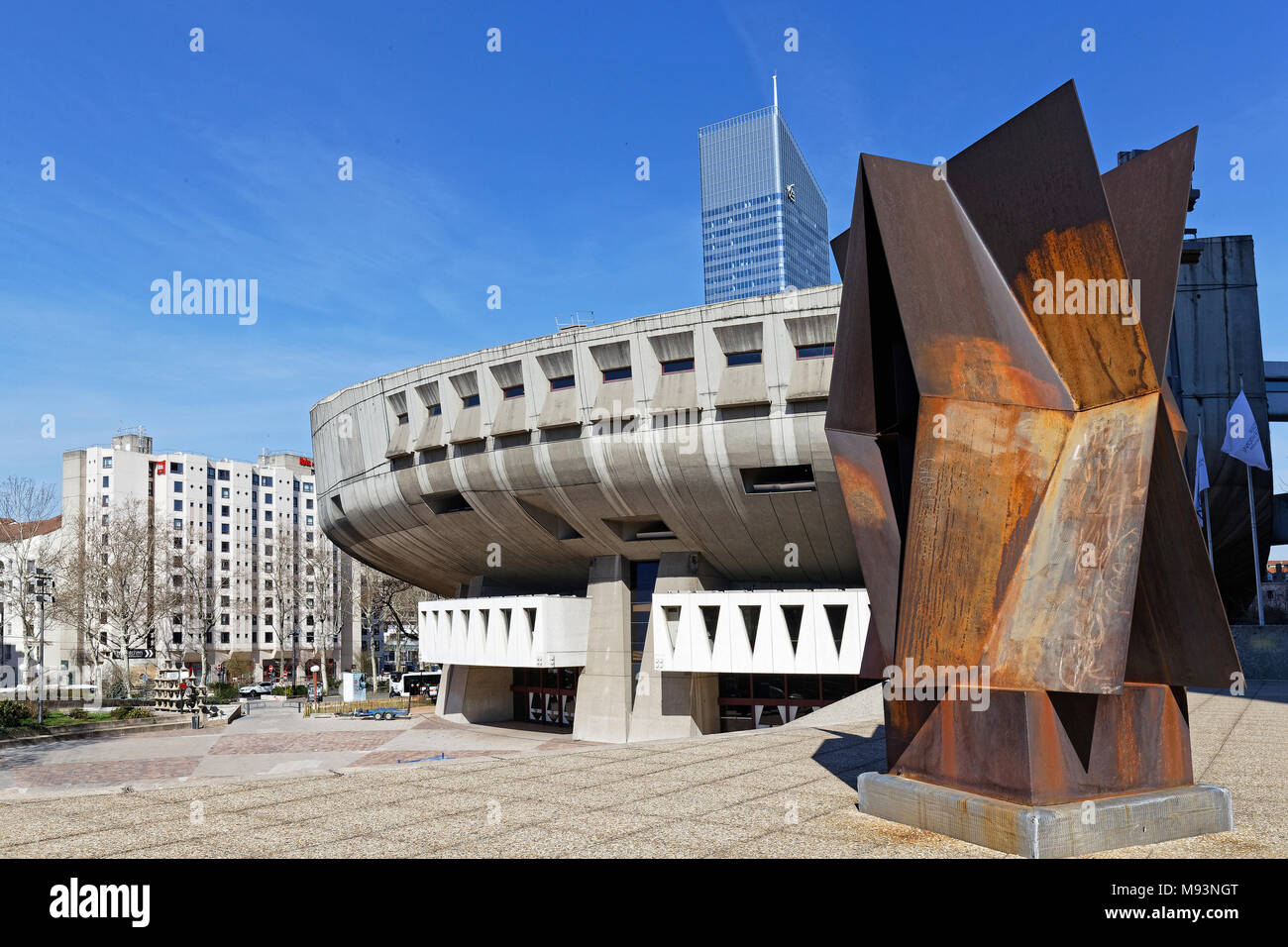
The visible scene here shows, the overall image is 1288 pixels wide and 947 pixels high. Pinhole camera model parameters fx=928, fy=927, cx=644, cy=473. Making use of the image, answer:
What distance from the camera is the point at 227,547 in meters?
103

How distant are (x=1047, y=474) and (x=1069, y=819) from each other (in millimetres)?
3345

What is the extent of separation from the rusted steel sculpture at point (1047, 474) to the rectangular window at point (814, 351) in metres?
16.1

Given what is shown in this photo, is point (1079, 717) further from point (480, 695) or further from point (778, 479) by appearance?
point (480, 695)

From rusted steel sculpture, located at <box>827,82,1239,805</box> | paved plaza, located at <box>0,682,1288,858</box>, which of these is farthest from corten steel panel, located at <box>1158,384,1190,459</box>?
paved plaza, located at <box>0,682,1288,858</box>

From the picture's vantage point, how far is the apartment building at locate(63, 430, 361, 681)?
93188 millimetres

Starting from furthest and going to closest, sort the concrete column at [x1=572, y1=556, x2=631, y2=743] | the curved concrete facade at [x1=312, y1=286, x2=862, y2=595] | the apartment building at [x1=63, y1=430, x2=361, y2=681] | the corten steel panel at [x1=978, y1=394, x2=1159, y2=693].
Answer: the apartment building at [x1=63, y1=430, x2=361, y2=681] < the concrete column at [x1=572, y1=556, x2=631, y2=743] < the curved concrete facade at [x1=312, y1=286, x2=862, y2=595] < the corten steel panel at [x1=978, y1=394, x2=1159, y2=693]

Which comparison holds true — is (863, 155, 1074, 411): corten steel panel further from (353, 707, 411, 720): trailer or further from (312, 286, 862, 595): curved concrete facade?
(353, 707, 411, 720): trailer

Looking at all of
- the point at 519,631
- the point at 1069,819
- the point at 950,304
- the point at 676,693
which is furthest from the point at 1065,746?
the point at 519,631

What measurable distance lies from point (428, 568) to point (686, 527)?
16752 millimetres

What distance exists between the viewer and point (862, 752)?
16031 mm

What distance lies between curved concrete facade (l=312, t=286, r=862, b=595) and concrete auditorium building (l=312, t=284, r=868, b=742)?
0.22 ft

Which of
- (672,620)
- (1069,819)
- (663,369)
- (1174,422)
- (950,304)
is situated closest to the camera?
(1069,819)

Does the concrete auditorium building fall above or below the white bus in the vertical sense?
above

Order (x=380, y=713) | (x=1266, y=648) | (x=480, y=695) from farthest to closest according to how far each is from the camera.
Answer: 1. (x=380, y=713)
2. (x=480, y=695)
3. (x=1266, y=648)
